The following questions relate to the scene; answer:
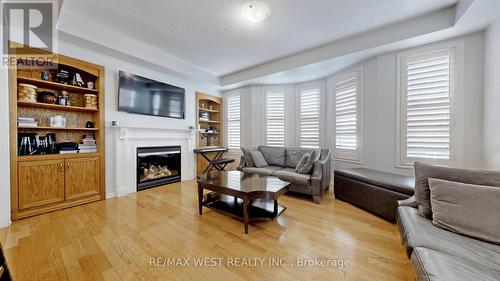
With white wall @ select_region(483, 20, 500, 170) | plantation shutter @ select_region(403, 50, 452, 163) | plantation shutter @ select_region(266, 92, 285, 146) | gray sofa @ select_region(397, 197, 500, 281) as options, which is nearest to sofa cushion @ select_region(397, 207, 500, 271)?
gray sofa @ select_region(397, 197, 500, 281)

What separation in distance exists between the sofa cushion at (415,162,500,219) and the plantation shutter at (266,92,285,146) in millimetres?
3099

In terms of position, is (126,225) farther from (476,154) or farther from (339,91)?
(476,154)

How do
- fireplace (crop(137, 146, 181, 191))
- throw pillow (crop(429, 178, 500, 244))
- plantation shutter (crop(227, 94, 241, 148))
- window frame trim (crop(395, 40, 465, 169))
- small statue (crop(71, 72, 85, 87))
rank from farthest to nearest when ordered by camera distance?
1. plantation shutter (crop(227, 94, 241, 148))
2. fireplace (crop(137, 146, 181, 191))
3. small statue (crop(71, 72, 85, 87))
4. window frame trim (crop(395, 40, 465, 169))
5. throw pillow (crop(429, 178, 500, 244))

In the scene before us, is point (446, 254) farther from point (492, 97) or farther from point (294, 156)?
point (294, 156)

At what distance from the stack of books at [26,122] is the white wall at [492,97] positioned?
18.3 feet

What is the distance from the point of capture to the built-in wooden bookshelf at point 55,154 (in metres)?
2.27

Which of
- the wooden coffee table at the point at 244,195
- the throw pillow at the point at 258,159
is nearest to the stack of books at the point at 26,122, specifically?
the wooden coffee table at the point at 244,195

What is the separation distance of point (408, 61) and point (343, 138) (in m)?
1.57

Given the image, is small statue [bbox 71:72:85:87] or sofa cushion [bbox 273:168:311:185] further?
sofa cushion [bbox 273:168:311:185]

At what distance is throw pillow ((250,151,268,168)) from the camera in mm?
3820

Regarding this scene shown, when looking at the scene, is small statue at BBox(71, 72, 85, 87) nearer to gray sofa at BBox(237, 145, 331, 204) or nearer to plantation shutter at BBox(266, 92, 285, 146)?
gray sofa at BBox(237, 145, 331, 204)

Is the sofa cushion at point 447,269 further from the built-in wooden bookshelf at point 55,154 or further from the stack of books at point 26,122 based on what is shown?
the stack of books at point 26,122

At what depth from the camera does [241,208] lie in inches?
92.5

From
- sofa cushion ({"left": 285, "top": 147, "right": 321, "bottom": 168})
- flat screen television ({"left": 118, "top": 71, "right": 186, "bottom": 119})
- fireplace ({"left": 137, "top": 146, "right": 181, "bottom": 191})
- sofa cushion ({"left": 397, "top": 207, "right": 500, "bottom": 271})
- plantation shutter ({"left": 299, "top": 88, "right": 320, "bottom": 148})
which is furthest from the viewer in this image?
plantation shutter ({"left": 299, "top": 88, "right": 320, "bottom": 148})
